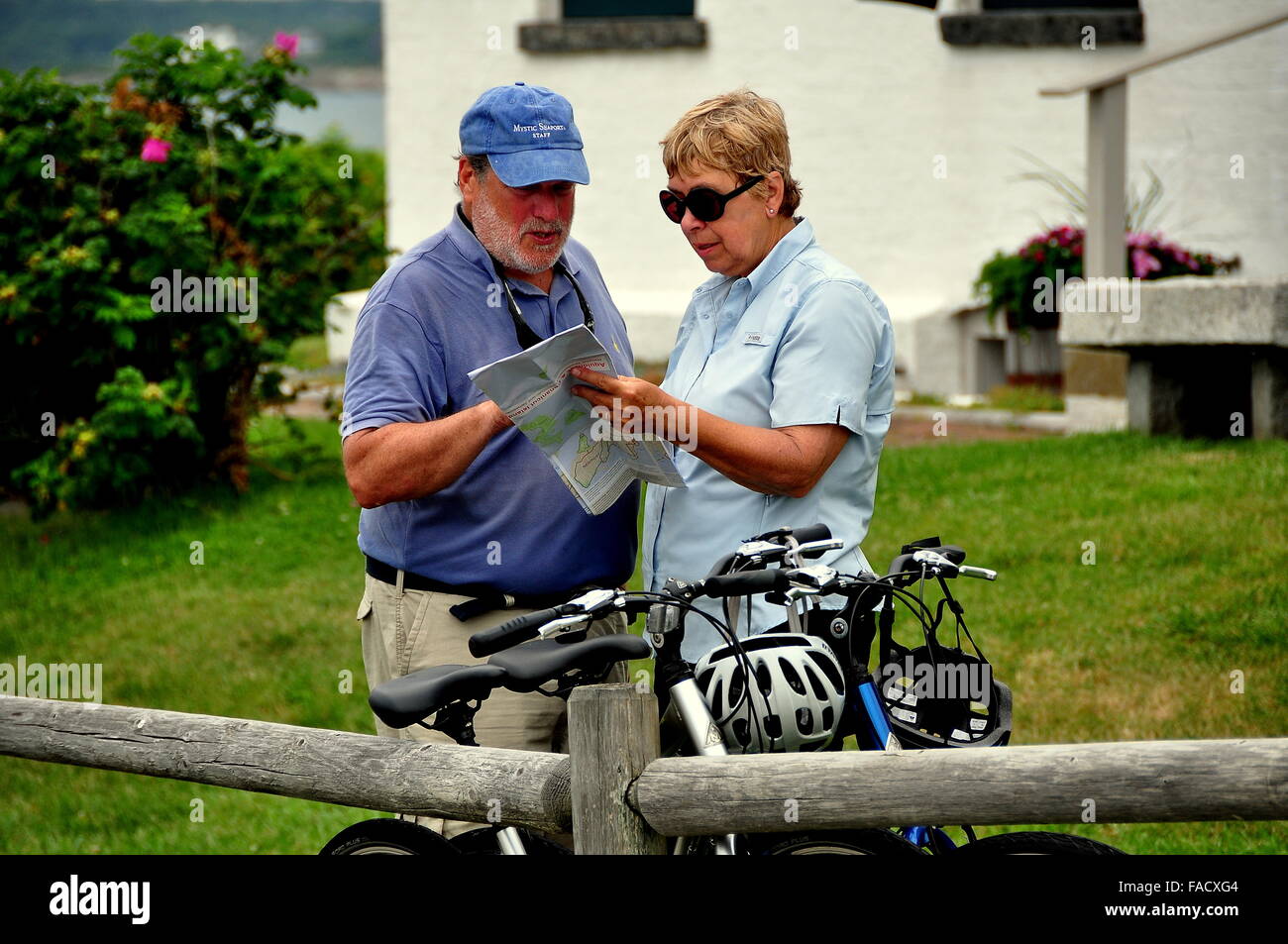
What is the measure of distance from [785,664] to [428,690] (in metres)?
0.65

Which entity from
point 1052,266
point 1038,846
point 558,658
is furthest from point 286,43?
point 1038,846

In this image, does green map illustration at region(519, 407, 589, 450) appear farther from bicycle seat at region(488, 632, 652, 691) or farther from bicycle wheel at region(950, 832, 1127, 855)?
bicycle wheel at region(950, 832, 1127, 855)

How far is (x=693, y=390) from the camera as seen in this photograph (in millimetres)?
3254

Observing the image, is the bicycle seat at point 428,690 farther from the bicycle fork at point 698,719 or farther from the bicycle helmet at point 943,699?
the bicycle helmet at point 943,699

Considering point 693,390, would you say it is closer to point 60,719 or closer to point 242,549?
point 60,719

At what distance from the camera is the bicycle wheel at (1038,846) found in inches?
109

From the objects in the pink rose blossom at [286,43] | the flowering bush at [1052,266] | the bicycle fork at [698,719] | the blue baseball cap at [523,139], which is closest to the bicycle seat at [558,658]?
the bicycle fork at [698,719]

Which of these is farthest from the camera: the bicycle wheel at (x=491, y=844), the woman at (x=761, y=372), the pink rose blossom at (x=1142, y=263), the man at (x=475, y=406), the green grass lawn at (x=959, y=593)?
the pink rose blossom at (x=1142, y=263)

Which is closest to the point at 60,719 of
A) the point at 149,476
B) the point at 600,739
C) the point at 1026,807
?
the point at 600,739

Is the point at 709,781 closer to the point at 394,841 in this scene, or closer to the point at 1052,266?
the point at 394,841

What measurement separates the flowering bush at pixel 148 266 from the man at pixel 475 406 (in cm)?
509

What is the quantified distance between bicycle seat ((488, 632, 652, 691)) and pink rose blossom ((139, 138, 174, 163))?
6.36 m

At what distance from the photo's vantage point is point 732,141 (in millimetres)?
3164

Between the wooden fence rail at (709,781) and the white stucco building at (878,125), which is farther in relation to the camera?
the white stucco building at (878,125)
